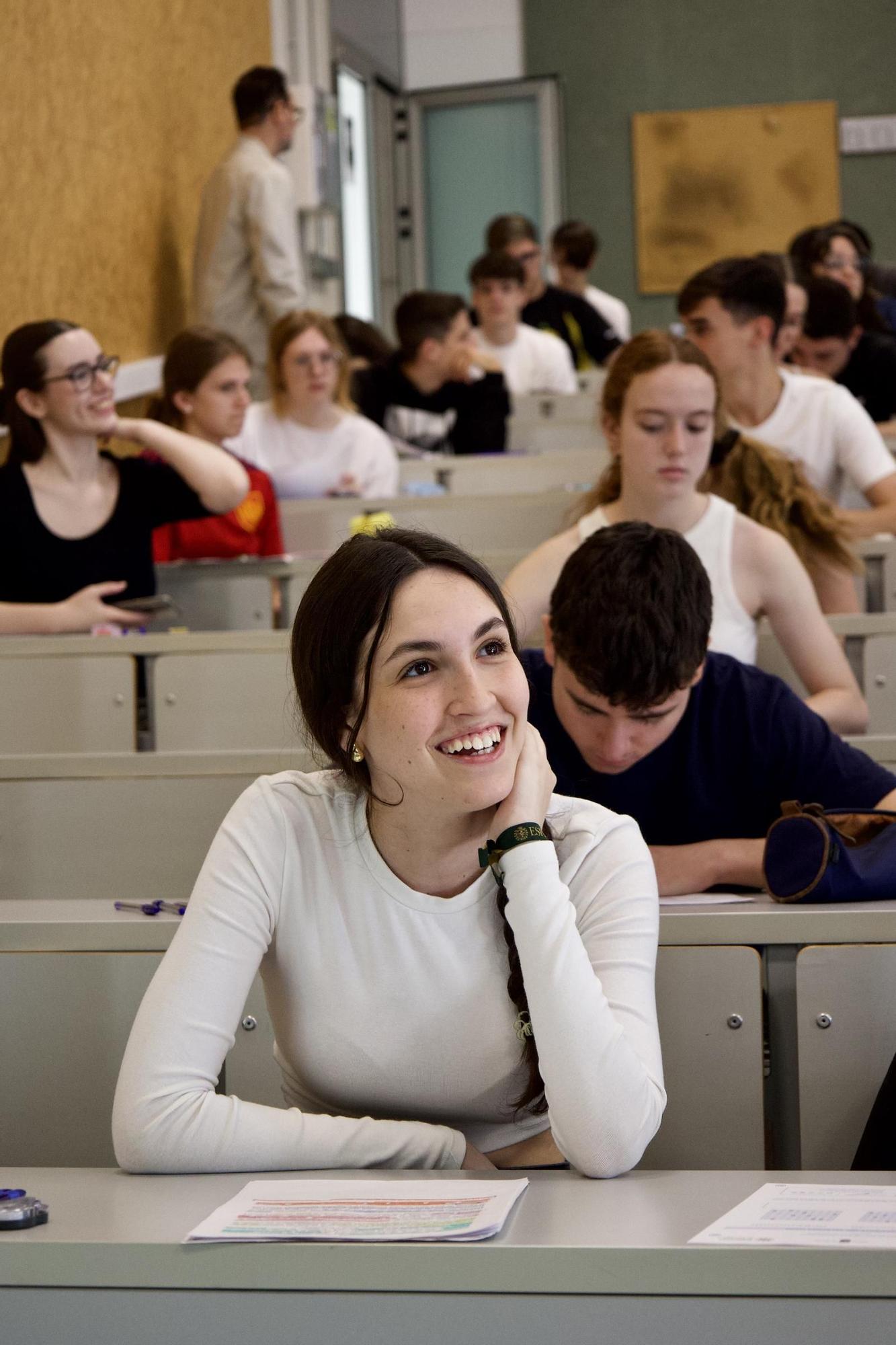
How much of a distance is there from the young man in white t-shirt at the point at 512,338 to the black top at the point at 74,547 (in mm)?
3163

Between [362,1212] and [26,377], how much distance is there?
2734 millimetres

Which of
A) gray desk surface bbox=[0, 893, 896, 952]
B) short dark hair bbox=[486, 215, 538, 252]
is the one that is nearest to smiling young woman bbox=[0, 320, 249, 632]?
gray desk surface bbox=[0, 893, 896, 952]

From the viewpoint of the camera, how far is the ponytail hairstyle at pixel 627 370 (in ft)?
9.25

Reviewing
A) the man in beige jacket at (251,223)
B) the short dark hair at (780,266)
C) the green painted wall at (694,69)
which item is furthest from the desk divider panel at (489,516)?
the green painted wall at (694,69)

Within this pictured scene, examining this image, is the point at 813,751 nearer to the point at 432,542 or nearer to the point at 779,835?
the point at 779,835

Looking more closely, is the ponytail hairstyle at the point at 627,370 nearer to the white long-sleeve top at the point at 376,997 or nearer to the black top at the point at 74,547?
the black top at the point at 74,547

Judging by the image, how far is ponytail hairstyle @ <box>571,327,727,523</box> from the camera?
2818mm

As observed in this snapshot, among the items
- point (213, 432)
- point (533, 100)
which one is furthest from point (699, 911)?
point (533, 100)

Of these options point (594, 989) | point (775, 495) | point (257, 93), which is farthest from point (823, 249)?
point (594, 989)

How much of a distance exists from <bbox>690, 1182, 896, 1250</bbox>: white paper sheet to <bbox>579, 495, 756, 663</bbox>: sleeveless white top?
5.11 feet

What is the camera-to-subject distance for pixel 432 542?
1.55 meters

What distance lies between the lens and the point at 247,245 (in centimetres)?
620

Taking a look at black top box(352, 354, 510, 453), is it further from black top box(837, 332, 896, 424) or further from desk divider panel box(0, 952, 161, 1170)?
desk divider panel box(0, 952, 161, 1170)

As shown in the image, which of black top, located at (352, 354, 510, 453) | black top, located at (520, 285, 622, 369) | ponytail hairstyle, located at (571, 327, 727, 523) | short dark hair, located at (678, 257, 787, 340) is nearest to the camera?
ponytail hairstyle, located at (571, 327, 727, 523)
